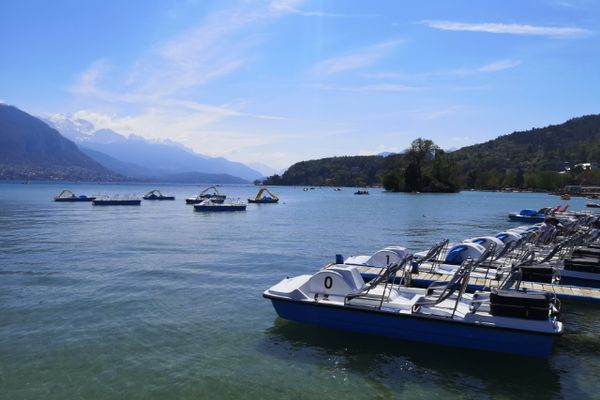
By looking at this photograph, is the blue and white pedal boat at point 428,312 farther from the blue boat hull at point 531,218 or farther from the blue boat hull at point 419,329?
the blue boat hull at point 531,218

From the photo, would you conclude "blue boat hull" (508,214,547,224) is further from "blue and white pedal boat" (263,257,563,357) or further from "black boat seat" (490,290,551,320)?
"black boat seat" (490,290,551,320)

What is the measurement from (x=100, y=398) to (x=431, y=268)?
1496 cm

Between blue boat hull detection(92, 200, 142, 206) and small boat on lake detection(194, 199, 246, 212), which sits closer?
small boat on lake detection(194, 199, 246, 212)

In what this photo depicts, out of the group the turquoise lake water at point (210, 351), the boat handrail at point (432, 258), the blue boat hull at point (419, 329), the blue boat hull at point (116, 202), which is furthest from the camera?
the blue boat hull at point (116, 202)

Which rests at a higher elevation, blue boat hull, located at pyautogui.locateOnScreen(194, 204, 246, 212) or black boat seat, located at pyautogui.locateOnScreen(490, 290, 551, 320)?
black boat seat, located at pyautogui.locateOnScreen(490, 290, 551, 320)

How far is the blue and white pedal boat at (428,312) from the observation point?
12961mm


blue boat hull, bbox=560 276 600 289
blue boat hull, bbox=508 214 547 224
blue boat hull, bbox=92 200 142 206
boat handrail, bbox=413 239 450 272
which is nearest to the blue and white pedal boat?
boat handrail, bbox=413 239 450 272

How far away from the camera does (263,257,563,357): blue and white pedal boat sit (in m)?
13.0

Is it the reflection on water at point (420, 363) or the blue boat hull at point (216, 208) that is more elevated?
the blue boat hull at point (216, 208)

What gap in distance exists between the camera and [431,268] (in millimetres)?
21469

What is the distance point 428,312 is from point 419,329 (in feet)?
1.89

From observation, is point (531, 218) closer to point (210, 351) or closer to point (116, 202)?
point (210, 351)

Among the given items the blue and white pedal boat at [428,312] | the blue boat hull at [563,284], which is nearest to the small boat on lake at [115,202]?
the blue boat hull at [563,284]

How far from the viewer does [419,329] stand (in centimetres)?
1386
